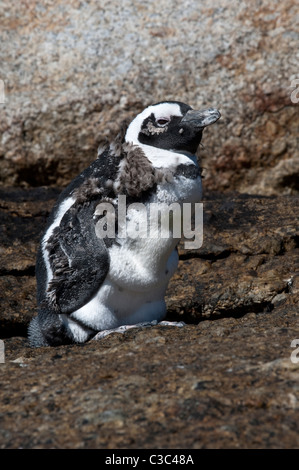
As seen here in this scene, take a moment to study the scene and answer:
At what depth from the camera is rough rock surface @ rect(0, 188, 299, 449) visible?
2053 mm

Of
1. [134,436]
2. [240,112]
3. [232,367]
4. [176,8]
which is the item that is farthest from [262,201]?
[134,436]

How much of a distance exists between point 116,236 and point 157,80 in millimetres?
2345

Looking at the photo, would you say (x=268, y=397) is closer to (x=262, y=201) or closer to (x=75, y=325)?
(x=75, y=325)

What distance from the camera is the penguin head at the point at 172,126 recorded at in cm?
304

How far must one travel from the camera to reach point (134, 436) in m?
2.04

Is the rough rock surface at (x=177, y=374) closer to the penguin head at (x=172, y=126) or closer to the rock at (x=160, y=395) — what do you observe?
the rock at (x=160, y=395)

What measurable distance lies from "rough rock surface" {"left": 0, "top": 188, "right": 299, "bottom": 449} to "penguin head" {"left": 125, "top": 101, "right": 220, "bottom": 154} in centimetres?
74

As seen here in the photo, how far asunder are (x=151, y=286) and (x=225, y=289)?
2.54 ft
